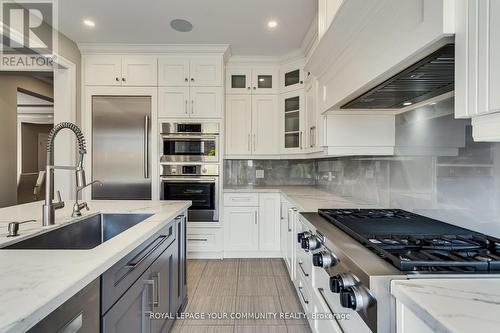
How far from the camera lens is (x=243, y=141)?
3.78 m

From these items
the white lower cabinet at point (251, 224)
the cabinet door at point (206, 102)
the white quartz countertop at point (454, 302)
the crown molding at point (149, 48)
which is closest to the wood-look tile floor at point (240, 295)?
the white lower cabinet at point (251, 224)

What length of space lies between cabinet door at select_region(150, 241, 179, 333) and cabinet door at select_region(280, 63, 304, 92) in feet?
8.45

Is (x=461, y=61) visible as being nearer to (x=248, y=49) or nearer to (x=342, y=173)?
(x=342, y=173)

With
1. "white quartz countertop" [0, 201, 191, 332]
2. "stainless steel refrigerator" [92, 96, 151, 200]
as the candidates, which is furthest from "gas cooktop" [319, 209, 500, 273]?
"stainless steel refrigerator" [92, 96, 151, 200]

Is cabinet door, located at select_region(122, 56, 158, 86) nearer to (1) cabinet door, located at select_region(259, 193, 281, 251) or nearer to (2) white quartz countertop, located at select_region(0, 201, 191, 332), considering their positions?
(1) cabinet door, located at select_region(259, 193, 281, 251)

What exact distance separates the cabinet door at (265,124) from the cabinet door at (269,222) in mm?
689

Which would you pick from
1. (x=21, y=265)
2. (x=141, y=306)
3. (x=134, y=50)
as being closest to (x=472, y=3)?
(x=21, y=265)

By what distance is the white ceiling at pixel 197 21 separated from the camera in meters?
2.57

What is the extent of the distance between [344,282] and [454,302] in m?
0.37

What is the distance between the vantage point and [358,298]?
0.84 m

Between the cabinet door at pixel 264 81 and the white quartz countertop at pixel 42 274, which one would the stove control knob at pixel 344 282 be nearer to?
the white quartz countertop at pixel 42 274

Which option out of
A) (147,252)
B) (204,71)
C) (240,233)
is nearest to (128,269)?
(147,252)

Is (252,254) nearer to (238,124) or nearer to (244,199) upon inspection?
(244,199)

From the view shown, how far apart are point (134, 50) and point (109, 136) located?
114cm
